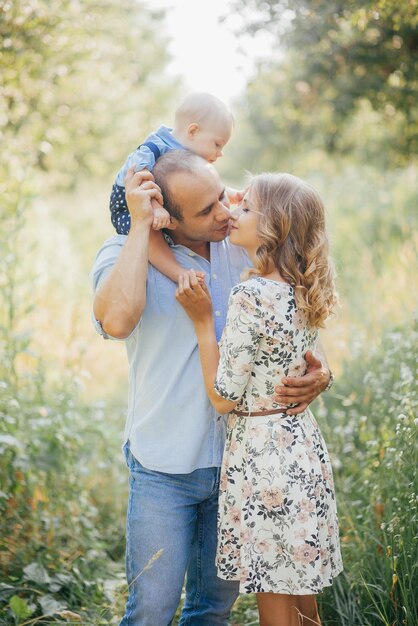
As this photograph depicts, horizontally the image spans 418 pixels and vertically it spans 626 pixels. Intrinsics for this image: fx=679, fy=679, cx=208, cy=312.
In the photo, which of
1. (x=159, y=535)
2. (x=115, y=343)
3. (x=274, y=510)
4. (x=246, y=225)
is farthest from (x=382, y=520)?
(x=115, y=343)

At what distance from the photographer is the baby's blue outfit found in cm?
255

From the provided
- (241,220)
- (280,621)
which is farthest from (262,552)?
(241,220)

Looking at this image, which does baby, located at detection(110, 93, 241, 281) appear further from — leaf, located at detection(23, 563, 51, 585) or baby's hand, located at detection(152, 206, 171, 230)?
leaf, located at detection(23, 563, 51, 585)

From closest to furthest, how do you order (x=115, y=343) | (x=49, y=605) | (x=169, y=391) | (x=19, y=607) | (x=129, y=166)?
1. (x=169, y=391)
2. (x=129, y=166)
3. (x=19, y=607)
4. (x=49, y=605)
5. (x=115, y=343)

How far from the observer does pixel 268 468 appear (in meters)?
2.35

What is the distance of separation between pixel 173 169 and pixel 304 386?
3.04 ft

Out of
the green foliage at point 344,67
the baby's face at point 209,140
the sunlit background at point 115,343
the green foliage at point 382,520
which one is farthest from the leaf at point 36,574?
the green foliage at point 344,67

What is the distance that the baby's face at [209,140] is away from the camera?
2887mm

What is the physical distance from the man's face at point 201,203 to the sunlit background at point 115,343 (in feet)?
→ 0.98

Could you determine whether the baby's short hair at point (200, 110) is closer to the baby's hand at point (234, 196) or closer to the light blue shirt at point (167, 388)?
the baby's hand at point (234, 196)

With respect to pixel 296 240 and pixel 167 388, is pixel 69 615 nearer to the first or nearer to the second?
pixel 167 388

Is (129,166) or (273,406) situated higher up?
(129,166)

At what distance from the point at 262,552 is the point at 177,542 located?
0.97ft

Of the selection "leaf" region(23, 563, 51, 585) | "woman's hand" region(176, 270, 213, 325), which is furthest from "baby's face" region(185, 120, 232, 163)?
"leaf" region(23, 563, 51, 585)
